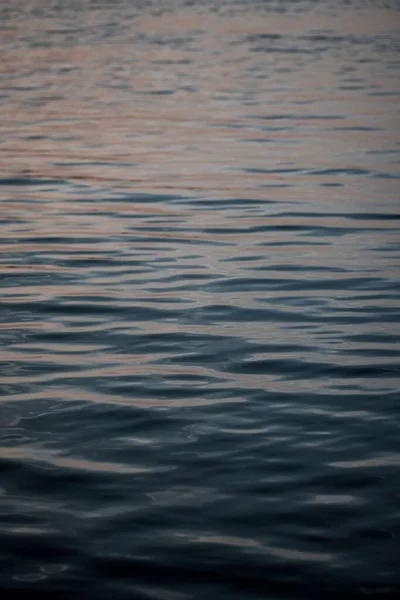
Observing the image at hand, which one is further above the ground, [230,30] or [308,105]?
[230,30]

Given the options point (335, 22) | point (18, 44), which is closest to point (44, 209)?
point (18, 44)

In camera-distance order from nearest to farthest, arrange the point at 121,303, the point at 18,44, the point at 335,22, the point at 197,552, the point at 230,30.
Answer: the point at 197,552
the point at 121,303
the point at 18,44
the point at 230,30
the point at 335,22

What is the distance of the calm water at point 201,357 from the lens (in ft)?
16.8

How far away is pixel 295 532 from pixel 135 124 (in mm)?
16132

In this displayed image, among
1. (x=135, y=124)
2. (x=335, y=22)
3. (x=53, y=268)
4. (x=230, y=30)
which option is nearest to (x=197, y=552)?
(x=53, y=268)

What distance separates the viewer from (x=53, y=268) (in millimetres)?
10859

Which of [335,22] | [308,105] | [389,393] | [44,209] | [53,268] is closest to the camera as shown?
[389,393]

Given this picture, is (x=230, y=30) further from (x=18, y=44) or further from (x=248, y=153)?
(x=248, y=153)

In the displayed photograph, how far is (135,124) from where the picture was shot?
2086 cm

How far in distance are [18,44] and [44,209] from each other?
23781 millimetres

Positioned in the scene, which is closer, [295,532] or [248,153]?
[295,532]

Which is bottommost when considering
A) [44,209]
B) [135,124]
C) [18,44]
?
[44,209]

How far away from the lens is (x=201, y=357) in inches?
312

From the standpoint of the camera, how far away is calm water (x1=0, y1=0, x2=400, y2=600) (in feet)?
16.8
